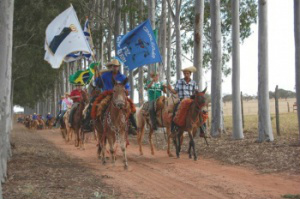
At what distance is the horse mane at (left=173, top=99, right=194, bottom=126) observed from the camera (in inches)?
528

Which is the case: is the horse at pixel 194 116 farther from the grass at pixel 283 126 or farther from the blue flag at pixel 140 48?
the grass at pixel 283 126

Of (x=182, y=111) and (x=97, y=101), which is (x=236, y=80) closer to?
(x=182, y=111)

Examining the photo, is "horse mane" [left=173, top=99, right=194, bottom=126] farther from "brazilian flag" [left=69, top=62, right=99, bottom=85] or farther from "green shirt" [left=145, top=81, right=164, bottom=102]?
"brazilian flag" [left=69, top=62, right=99, bottom=85]

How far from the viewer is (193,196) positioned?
825 cm

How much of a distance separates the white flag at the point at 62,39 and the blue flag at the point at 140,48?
2244mm

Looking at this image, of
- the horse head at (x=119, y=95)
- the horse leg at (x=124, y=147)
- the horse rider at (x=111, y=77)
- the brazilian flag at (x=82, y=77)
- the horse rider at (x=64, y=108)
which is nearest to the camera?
the horse head at (x=119, y=95)

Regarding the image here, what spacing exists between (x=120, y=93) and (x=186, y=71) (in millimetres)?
3391

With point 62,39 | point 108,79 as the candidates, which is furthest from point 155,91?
point 62,39

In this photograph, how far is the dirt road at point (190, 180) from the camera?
27.9 ft

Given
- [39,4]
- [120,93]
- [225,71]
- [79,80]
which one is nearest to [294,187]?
[120,93]

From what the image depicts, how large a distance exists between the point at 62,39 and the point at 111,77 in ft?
6.19

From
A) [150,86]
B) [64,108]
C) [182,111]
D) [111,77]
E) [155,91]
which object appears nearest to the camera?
[111,77]

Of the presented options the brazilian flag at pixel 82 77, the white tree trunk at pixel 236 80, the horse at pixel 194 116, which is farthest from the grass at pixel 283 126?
the brazilian flag at pixel 82 77

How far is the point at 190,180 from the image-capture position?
9.95m
